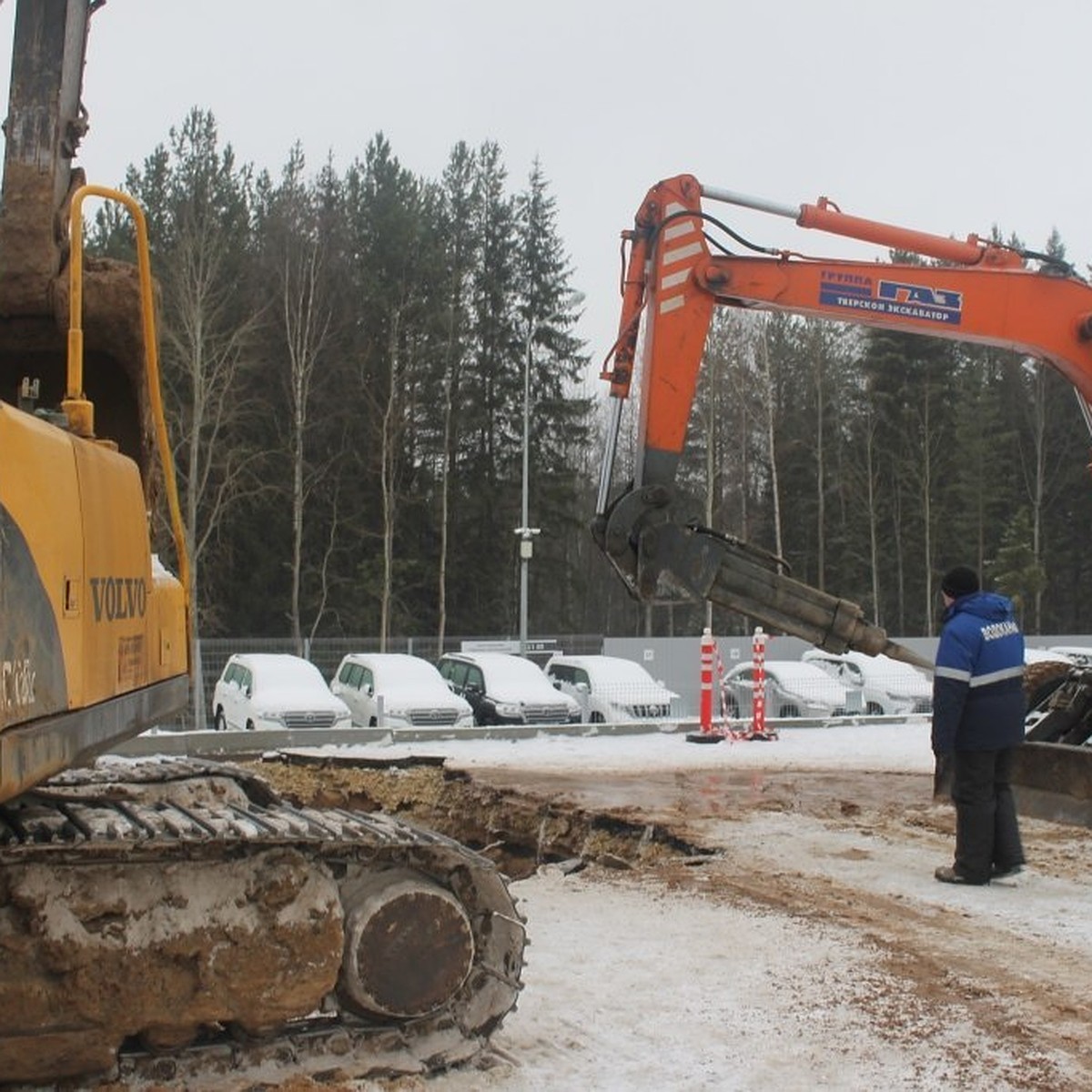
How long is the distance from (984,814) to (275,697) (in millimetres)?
11245

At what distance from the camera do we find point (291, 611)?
124 ft

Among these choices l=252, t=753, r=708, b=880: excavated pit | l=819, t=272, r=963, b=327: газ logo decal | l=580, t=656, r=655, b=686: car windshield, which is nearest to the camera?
l=819, t=272, r=963, b=327: газ logo decal

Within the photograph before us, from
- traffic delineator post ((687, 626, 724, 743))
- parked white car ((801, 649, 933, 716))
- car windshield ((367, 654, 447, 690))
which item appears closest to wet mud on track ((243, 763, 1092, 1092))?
traffic delineator post ((687, 626, 724, 743))

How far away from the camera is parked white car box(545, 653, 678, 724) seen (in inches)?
766

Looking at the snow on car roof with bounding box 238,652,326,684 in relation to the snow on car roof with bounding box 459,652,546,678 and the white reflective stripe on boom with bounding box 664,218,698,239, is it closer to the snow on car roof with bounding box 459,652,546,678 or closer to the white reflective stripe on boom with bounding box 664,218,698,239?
the snow on car roof with bounding box 459,652,546,678

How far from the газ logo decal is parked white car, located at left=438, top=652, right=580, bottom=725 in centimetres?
1012

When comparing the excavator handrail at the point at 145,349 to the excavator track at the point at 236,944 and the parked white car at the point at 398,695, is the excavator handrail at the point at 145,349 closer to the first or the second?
the excavator track at the point at 236,944

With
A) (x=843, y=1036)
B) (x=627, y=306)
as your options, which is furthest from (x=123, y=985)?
(x=627, y=306)

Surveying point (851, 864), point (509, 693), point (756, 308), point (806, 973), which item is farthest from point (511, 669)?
point (806, 973)

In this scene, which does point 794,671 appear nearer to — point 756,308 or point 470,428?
point 756,308

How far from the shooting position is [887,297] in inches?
368

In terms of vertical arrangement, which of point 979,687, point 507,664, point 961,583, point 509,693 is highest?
point 961,583

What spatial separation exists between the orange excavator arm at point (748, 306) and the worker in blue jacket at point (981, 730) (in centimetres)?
155

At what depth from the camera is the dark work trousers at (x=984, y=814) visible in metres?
7.66
